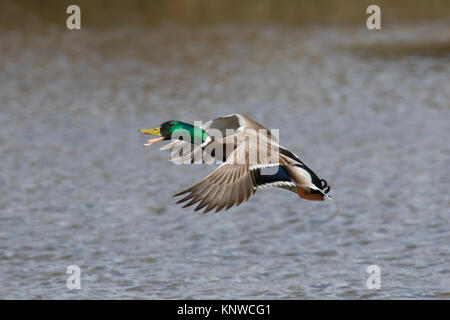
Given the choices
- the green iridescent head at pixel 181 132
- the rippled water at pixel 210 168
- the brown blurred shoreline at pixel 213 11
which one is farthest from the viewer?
A: the brown blurred shoreline at pixel 213 11

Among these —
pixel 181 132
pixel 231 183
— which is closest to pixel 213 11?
pixel 181 132

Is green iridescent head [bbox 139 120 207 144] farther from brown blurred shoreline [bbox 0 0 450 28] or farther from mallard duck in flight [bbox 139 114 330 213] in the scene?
brown blurred shoreline [bbox 0 0 450 28]

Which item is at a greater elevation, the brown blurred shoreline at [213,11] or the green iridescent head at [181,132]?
the brown blurred shoreline at [213,11]

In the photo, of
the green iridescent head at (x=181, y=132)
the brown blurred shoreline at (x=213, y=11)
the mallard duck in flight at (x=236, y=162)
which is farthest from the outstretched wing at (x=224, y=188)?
the brown blurred shoreline at (x=213, y=11)

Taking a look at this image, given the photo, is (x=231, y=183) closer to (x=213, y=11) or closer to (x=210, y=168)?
(x=210, y=168)

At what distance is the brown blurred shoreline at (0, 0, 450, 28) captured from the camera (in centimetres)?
2873

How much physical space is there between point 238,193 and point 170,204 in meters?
6.48

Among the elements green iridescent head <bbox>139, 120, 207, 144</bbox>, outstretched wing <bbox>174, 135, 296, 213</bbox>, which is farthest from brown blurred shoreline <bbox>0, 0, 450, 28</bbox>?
outstretched wing <bbox>174, 135, 296, 213</bbox>

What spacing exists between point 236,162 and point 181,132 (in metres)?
0.59

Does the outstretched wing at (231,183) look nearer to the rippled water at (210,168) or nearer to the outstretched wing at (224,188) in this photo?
the outstretched wing at (224,188)

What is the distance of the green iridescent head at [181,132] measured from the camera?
700 cm

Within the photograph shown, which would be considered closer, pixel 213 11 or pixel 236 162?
pixel 236 162

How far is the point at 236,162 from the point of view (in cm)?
662
